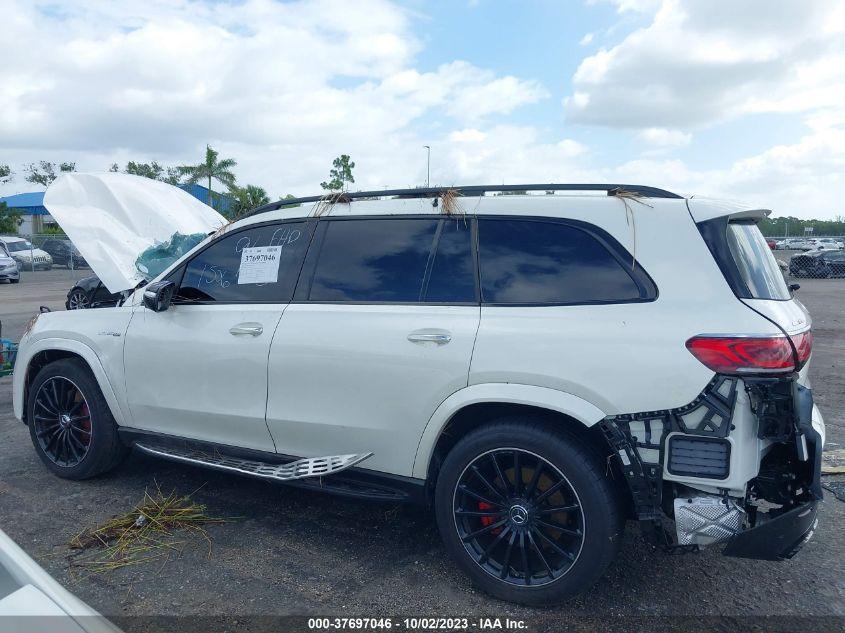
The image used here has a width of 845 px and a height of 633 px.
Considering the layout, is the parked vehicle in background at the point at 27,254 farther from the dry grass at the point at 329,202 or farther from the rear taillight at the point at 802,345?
the rear taillight at the point at 802,345

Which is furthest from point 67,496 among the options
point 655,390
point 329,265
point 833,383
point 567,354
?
point 833,383

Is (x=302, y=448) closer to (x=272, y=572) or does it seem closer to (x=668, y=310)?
(x=272, y=572)

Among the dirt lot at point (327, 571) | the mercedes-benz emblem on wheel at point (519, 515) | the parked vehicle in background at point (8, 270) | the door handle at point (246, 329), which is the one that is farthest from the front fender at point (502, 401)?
the parked vehicle in background at point (8, 270)

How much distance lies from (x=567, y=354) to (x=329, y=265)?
1.47 m

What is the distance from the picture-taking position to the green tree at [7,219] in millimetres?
40906

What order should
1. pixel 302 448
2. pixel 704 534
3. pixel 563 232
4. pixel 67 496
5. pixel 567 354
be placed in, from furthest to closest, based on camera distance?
pixel 67 496, pixel 302 448, pixel 563 232, pixel 567 354, pixel 704 534

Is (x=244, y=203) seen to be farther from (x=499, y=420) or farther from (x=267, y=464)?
(x=499, y=420)

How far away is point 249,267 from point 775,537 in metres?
2.98

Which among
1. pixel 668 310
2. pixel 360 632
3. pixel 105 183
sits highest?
pixel 105 183

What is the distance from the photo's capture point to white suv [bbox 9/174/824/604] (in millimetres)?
2807

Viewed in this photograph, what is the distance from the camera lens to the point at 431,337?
329 centimetres

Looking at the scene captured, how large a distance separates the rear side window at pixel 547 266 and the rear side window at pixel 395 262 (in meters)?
0.12

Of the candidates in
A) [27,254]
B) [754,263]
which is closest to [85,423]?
[754,263]

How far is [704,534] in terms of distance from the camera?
281 centimetres
